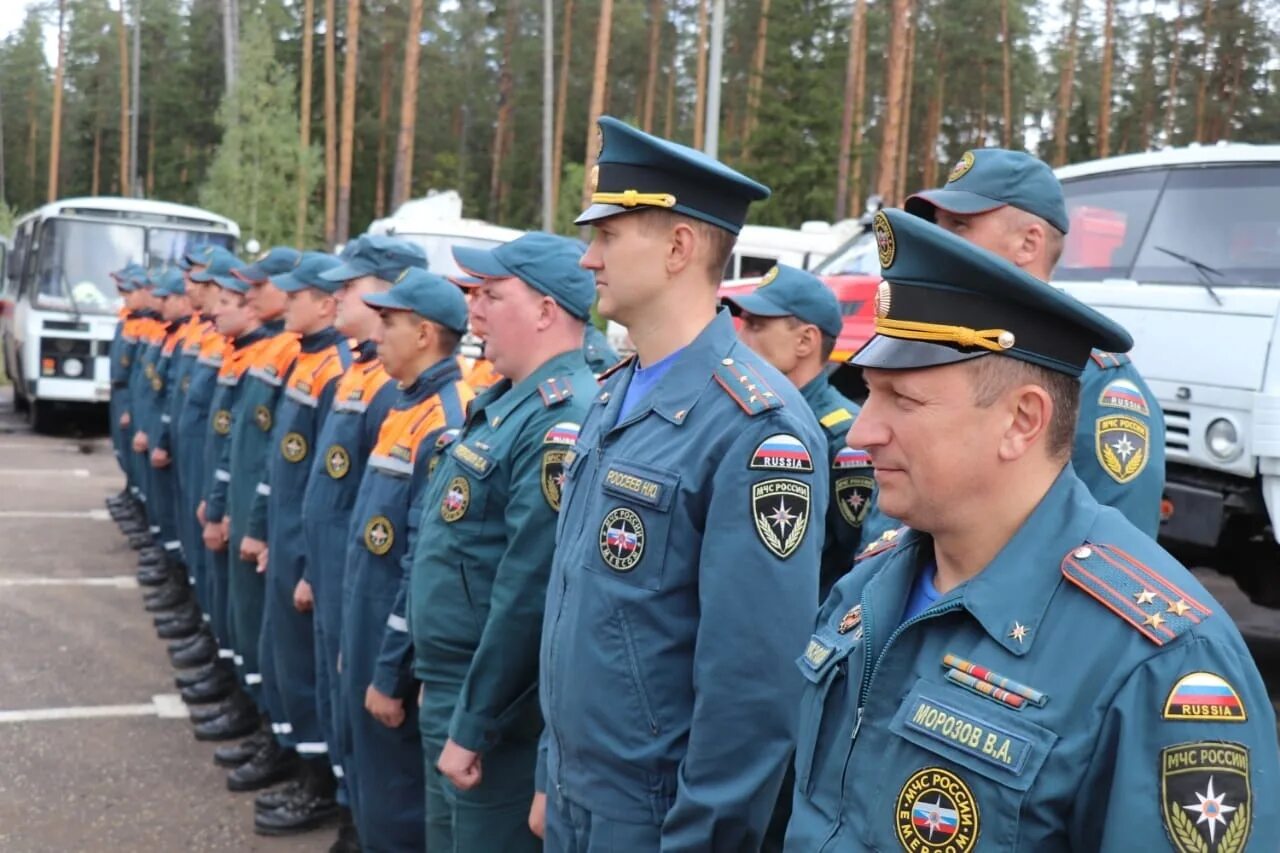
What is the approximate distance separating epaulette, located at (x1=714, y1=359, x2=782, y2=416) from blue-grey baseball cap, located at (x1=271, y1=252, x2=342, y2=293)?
9.98 feet

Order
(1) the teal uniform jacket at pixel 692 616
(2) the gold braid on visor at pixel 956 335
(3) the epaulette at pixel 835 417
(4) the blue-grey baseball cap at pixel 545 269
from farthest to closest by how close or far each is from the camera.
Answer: (3) the epaulette at pixel 835 417 < (4) the blue-grey baseball cap at pixel 545 269 < (1) the teal uniform jacket at pixel 692 616 < (2) the gold braid on visor at pixel 956 335

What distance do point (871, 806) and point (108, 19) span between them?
62.1 metres

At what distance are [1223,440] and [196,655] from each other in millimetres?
5451

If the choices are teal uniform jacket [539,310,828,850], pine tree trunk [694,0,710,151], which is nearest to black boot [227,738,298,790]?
teal uniform jacket [539,310,828,850]

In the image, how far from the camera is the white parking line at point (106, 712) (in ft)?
20.3

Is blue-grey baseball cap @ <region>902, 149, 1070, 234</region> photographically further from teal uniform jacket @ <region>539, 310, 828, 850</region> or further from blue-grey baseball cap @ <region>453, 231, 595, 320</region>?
blue-grey baseball cap @ <region>453, 231, 595, 320</region>

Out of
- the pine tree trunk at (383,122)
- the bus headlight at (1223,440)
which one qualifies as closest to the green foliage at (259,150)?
the pine tree trunk at (383,122)

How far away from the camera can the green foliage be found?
36812 millimetres

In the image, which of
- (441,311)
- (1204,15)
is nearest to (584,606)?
(441,311)

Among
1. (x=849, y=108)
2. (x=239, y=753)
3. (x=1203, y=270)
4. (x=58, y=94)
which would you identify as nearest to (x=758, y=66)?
(x=849, y=108)

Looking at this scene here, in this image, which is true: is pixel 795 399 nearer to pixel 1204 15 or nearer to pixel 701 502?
pixel 701 502

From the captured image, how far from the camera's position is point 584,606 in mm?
2416

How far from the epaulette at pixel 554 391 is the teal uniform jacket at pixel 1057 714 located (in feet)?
5.33

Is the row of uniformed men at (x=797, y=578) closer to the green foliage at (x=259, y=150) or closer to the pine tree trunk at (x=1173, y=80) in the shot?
the green foliage at (x=259, y=150)
